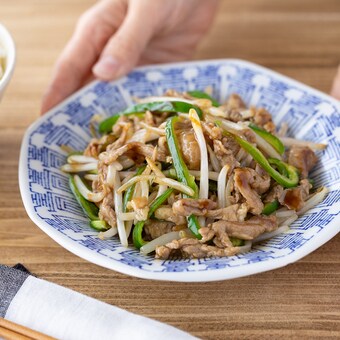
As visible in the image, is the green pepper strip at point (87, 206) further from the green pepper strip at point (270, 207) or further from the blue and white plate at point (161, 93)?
the green pepper strip at point (270, 207)

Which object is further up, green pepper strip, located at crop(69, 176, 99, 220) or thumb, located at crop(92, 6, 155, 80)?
thumb, located at crop(92, 6, 155, 80)

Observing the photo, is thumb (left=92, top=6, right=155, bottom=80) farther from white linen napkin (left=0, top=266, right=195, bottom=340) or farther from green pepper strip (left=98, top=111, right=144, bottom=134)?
white linen napkin (left=0, top=266, right=195, bottom=340)

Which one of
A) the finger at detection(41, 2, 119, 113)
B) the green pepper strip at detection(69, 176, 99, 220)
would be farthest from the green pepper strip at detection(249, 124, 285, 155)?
the finger at detection(41, 2, 119, 113)

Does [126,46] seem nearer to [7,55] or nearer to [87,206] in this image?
[7,55]

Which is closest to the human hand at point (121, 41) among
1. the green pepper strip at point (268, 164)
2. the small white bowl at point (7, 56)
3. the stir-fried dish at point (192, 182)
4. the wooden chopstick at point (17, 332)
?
the small white bowl at point (7, 56)

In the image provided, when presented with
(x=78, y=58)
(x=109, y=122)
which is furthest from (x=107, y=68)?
(x=109, y=122)

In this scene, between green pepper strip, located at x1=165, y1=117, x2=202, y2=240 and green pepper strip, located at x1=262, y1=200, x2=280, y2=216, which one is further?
green pepper strip, located at x1=262, y1=200, x2=280, y2=216
